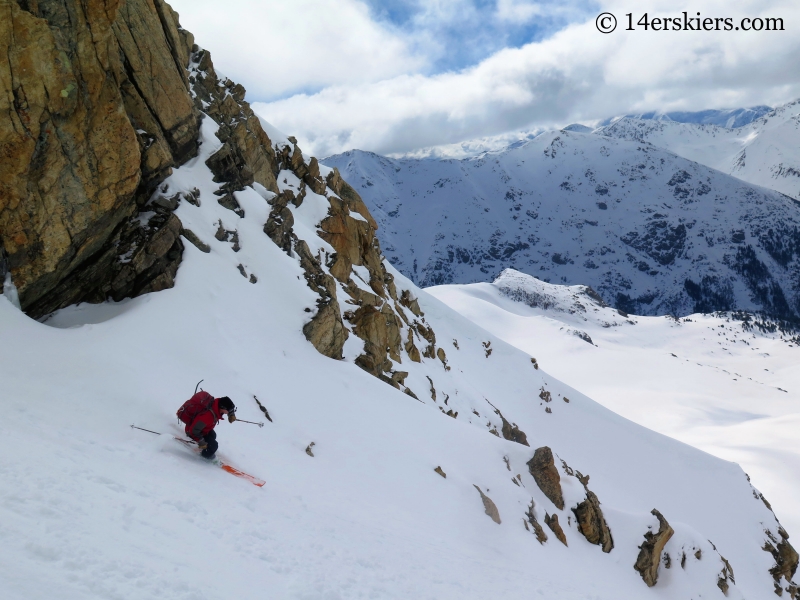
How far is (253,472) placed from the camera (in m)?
13.8

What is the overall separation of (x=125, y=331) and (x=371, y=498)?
425 inches

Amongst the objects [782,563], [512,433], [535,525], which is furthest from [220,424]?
[782,563]

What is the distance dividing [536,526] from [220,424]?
1524 cm

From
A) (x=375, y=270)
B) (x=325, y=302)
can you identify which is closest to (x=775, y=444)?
(x=375, y=270)

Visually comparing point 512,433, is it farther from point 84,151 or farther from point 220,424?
point 84,151

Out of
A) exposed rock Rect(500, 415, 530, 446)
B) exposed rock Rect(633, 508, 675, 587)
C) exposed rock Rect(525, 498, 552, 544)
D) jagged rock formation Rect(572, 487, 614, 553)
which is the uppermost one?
exposed rock Rect(525, 498, 552, 544)

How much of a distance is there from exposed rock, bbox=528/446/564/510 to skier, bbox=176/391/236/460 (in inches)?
775

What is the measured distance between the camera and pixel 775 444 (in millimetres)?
91188

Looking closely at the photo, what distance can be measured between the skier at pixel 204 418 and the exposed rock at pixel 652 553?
25.0 metres

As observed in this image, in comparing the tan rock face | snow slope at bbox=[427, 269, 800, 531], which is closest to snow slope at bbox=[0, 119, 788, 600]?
the tan rock face

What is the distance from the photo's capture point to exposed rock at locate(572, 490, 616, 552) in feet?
88.0

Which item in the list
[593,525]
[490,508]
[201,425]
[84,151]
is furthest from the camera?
[593,525]

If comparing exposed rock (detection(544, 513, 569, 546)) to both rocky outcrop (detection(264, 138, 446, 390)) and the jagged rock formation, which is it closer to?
the jagged rock formation

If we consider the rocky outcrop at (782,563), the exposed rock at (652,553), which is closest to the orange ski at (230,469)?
the exposed rock at (652,553)
